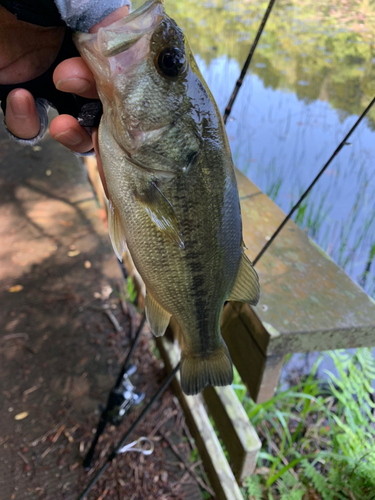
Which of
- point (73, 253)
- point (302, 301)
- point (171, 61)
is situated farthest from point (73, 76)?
point (73, 253)

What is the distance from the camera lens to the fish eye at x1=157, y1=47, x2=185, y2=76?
1.08 metres

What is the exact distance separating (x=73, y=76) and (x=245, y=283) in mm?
932

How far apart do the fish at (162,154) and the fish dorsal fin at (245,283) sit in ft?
0.23

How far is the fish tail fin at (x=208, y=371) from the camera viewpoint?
4.58ft

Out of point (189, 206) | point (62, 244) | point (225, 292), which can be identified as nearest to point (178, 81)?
point (189, 206)

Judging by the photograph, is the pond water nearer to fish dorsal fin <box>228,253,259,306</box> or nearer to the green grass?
fish dorsal fin <box>228,253,259,306</box>

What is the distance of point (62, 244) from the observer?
3.69 meters

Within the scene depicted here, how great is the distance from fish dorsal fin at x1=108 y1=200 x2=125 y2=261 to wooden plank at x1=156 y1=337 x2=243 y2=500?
1.53m

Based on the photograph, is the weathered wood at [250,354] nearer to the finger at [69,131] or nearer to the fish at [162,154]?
the fish at [162,154]

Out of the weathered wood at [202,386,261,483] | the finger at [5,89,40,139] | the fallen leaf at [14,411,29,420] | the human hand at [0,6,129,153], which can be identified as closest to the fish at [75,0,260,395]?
the human hand at [0,6,129,153]

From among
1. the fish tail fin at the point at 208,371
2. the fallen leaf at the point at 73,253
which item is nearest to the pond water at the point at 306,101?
the fish tail fin at the point at 208,371

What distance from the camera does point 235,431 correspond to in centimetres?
198

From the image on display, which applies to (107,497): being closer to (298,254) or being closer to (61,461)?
(61,461)

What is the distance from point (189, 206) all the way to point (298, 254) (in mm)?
1062
